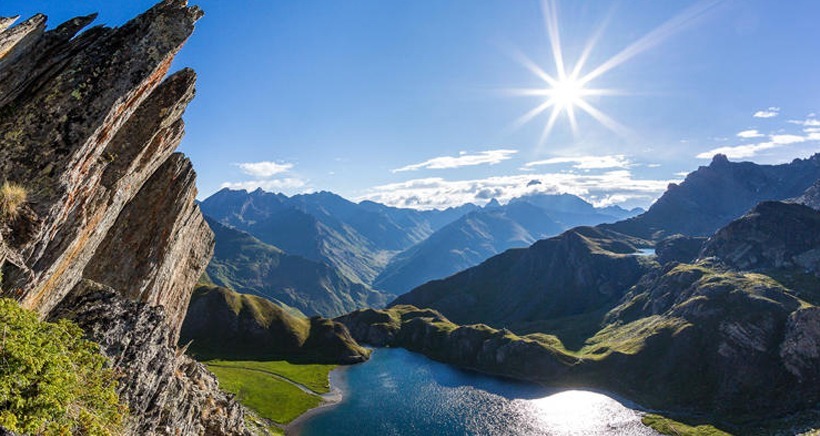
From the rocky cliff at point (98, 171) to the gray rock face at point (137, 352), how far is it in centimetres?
11

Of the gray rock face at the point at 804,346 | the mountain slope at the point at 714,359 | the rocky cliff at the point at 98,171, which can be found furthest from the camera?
the mountain slope at the point at 714,359

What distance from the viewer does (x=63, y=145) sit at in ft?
88.4

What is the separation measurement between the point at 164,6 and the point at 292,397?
5014 inches

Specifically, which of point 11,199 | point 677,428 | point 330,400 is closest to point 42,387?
point 11,199

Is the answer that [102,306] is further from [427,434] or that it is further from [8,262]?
[427,434]

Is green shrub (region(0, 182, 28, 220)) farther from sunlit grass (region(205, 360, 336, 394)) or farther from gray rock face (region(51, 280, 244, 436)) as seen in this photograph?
sunlit grass (region(205, 360, 336, 394))

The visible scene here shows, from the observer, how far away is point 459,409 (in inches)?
5172

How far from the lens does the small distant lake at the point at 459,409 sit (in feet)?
378

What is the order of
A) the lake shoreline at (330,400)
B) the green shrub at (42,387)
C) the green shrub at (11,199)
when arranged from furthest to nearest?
the lake shoreline at (330,400), the green shrub at (11,199), the green shrub at (42,387)

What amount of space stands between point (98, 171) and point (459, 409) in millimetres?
126427

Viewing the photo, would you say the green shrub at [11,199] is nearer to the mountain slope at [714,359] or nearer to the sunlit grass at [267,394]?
the sunlit grass at [267,394]

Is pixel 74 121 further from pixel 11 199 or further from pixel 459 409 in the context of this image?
pixel 459 409

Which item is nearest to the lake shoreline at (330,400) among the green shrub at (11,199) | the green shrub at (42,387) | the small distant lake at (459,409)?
the small distant lake at (459,409)

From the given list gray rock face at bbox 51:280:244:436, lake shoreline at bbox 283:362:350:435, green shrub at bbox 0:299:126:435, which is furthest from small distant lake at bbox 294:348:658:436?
green shrub at bbox 0:299:126:435
